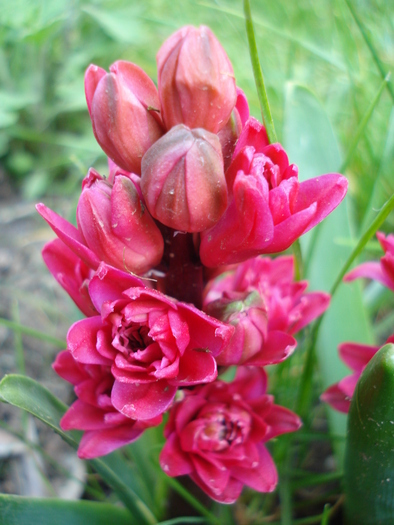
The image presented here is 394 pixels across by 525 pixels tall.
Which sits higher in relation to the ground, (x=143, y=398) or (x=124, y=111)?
(x=124, y=111)

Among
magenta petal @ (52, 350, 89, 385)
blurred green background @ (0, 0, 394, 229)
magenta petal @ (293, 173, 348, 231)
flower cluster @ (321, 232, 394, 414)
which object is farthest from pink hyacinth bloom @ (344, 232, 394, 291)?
blurred green background @ (0, 0, 394, 229)

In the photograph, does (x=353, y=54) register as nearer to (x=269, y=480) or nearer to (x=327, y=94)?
(x=327, y=94)

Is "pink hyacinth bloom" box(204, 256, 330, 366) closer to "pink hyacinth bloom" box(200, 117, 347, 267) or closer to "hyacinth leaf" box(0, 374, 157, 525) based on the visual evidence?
"pink hyacinth bloom" box(200, 117, 347, 267)

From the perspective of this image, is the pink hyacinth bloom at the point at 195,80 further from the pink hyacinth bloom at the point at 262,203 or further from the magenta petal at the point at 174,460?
the magenta petal at the point at 174,460

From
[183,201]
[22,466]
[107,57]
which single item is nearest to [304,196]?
[183,201]

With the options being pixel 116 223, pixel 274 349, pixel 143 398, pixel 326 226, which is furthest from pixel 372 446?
pixel 326 226

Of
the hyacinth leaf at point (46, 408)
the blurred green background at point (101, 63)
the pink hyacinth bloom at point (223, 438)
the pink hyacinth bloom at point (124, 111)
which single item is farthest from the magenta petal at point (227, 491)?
the blurred green background at point (101, 63)

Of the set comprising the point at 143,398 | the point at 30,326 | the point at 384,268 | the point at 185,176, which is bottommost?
the point at 30,326

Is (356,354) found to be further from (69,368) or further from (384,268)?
(69,368)
